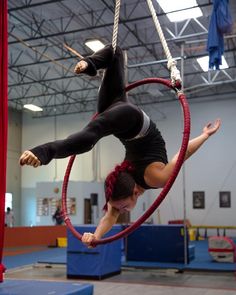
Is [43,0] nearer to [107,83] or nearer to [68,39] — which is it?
[68,39]

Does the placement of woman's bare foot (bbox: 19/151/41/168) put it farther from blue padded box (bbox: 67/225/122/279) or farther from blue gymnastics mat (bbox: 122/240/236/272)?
blue gymnastics mat (bbox: 122/240/236/272)

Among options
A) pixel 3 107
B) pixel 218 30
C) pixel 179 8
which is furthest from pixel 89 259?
pixel 179 8

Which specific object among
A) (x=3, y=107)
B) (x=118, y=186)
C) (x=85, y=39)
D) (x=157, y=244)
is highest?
(x=85, y=39)

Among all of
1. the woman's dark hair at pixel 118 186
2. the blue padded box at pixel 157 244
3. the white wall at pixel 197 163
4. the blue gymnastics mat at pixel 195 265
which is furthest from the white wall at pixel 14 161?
the woman's dark hair at pixel 118 186

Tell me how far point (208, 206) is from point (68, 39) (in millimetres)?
8136

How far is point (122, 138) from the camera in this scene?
2.94 meters

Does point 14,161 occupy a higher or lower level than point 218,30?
lower

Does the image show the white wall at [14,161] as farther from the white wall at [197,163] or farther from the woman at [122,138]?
the woman at [122,138]

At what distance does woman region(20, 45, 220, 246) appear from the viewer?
2.56m

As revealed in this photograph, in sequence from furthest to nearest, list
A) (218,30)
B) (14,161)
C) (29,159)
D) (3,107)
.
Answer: (14,161) < (218,30) < (3,107) < (29,159)

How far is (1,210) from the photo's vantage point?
15.6 feet

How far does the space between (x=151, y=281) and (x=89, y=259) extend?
4.02ft

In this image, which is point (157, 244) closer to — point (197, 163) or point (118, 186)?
point (118, 186)

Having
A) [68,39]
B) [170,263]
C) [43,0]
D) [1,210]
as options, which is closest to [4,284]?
[1,210]
